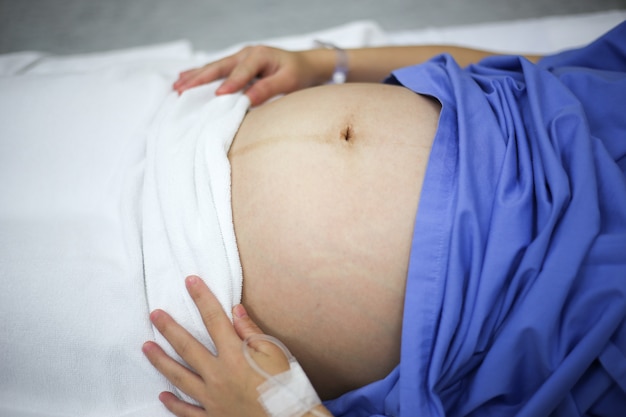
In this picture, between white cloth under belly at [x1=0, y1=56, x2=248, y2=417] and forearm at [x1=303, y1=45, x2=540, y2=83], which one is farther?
forearm at [x1=303, y1=45, x2=540, y2=83]

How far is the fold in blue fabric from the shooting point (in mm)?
583

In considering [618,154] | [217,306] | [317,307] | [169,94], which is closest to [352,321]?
[317,307]

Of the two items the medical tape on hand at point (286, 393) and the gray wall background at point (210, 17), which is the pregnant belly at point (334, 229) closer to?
the medical tape on hand at point (286, 393)

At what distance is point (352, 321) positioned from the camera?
655 millimetres

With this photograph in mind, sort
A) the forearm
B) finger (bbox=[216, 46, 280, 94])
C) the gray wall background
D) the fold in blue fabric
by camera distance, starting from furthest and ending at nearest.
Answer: the gray wall background
the forearm
finger (bbox=[216, 46, 280, 94])
the fold in blue fabric

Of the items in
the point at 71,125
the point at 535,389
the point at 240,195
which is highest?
the point at 71,125

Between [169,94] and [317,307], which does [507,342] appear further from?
[169,94]

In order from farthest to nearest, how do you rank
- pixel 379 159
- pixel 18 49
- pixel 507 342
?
pixel 18 49 → pixel 379 159 → pixel 507 342

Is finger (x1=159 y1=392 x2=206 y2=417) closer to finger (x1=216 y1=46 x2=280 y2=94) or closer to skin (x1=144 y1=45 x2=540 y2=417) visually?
skin (x1=144 y1=45 x2=540 y2=417)

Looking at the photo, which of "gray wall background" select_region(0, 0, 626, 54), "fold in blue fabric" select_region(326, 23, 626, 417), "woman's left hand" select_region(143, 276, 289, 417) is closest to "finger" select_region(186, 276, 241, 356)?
"woman's left hand" select_region(143, 276, 289, 417)

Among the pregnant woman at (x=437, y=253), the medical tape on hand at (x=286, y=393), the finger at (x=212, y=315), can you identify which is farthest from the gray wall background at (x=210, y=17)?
the medical tape on hand at (x=286, y=393)

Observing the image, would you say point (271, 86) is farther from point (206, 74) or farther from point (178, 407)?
point (178, 407)

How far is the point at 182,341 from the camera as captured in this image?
661mm

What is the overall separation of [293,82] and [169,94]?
250 millimetres
